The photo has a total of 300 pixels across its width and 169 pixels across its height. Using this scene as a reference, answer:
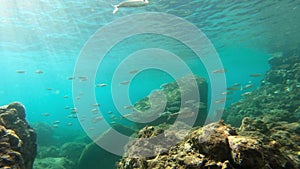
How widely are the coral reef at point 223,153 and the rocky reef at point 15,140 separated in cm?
231

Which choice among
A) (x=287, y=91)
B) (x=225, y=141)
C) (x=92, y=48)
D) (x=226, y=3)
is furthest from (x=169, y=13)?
(x=225, y=141)

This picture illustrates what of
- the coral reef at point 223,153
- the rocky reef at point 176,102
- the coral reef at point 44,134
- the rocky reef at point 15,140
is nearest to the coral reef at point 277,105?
the coral reef at point 223,153

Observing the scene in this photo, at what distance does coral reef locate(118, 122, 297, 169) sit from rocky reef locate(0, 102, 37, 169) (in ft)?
7.59

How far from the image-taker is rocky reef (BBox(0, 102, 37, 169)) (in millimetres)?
3848

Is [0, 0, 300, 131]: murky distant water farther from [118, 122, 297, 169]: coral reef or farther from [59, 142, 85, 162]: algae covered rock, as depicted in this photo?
[118, 122, 297, 169]: coral reef

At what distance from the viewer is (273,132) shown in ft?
20.6

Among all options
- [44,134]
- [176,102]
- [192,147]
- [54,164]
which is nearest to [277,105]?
[176,102]

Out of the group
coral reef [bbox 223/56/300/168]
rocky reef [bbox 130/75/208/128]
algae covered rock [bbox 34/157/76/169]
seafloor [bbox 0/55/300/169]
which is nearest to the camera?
seafloor [bbox 0/55/300/169]

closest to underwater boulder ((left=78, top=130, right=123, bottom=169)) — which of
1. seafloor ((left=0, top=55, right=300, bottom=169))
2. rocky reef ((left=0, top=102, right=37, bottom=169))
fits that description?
seafloor ((left=0, top=55, right=300, bottom=169))

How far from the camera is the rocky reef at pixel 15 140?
3848mm

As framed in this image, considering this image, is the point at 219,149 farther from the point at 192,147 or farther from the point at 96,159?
the point at 96,159

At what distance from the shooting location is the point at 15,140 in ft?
14.7

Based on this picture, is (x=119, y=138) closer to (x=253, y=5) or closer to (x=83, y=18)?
(x=83, y=18)

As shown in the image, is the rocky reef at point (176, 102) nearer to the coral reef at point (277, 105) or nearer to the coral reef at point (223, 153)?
the coral reef at point (277, 105)
